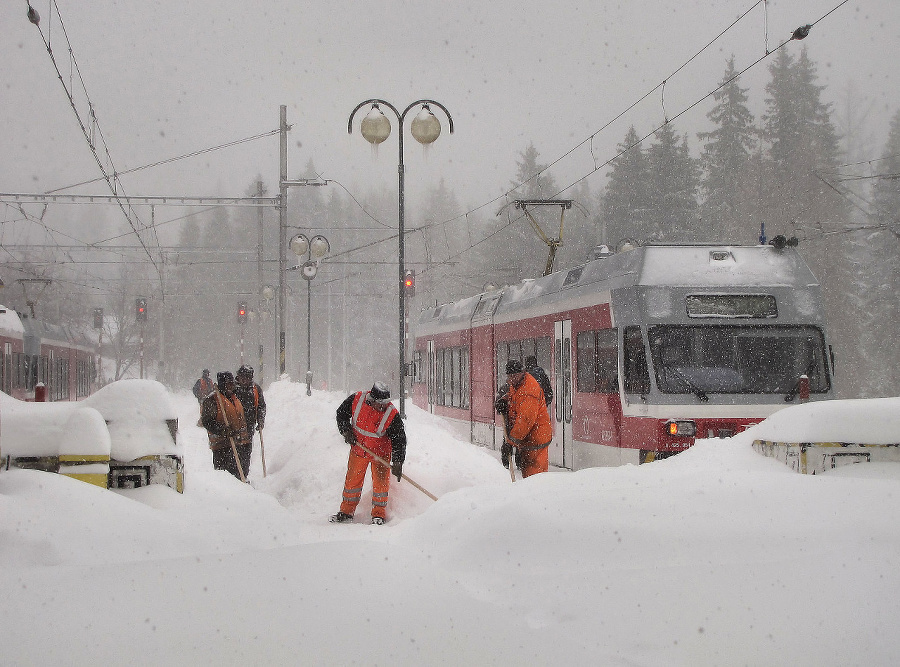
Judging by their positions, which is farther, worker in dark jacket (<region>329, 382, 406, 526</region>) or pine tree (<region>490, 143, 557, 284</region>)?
pine tree (<region>490, 143, 557, 284</region>)

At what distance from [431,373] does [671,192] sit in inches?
1002

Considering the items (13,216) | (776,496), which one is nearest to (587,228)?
(13,216)

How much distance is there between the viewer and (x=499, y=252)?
5453 cm

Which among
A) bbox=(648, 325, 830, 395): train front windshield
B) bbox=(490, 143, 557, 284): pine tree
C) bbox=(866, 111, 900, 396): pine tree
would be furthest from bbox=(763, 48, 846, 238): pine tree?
bbox=(648, 325, 830, 395): train front windshield

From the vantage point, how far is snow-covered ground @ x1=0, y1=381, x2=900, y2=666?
4199 mm

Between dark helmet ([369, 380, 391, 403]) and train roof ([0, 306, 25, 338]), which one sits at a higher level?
train roof ([0, 306, 25, 338])

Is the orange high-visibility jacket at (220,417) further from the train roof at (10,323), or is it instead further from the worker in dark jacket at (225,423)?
the train roof at (10,323)

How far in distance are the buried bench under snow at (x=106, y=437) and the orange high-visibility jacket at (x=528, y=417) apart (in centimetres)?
471

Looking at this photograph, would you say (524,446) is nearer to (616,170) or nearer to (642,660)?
(642,660)

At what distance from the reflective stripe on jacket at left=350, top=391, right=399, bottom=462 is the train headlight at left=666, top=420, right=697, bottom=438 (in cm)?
350

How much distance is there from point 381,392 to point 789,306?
5.46m

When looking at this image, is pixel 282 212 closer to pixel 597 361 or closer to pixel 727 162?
pixel 597 361

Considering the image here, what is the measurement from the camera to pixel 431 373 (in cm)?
2386

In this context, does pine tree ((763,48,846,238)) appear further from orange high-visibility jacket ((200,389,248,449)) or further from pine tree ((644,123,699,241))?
orange high-visibility jacket ((200,389,248,449))
